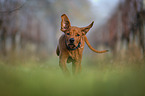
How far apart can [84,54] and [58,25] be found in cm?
129

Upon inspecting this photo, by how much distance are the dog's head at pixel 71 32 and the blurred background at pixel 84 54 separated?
20 centimetres

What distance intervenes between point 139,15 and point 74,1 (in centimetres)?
146

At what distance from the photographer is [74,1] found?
334 cm

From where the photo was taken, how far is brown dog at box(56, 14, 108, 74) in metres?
1.13

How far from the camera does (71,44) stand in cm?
113

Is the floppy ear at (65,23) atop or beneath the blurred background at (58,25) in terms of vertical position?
beneath

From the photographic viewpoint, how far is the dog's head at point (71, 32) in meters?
1.12

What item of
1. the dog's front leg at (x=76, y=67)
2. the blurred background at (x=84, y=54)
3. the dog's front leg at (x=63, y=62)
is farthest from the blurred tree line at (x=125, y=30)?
the dog's front leg at (x=63, y=62)

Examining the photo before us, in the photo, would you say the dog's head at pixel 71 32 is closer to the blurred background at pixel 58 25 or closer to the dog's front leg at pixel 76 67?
the dog's front leg at pixel 76 67

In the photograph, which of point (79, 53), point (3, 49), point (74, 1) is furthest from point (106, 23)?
point (79, 53)

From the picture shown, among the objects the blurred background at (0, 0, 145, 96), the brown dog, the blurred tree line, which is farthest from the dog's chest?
the blurred tree line

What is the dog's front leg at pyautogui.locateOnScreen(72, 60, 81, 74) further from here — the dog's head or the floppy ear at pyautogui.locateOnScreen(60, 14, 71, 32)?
the floppy ear at pyautogui.locateOnScreen(60, 14, 71, 32)

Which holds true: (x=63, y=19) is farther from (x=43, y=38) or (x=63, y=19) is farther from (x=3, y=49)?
(x=43, y=38)

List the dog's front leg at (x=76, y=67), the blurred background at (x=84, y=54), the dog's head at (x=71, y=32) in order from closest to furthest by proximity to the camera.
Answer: the blurred background at (x=84, y=54), the dog's head at (x=71, y=32), the dog's front leg at (x=76, y=67)
